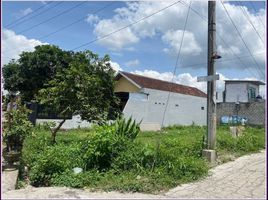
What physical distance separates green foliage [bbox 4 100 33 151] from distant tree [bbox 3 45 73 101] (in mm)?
20674

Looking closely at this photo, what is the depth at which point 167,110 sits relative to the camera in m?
30.2

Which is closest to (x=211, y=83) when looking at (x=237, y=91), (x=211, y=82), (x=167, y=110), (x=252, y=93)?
(x=211, y=82)

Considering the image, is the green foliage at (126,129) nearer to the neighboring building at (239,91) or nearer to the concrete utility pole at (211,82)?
the concrete utility pole at (211,82)

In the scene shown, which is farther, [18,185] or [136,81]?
[136,81]

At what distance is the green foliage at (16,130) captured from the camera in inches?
307

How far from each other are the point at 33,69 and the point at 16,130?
71.7ft

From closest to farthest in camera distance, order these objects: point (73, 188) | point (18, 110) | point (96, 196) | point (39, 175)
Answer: point (96, 196) → point (73, 188) → point (39, 175) → point (18, 110)

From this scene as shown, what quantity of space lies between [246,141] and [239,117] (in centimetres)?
1845

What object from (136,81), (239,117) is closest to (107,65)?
(136,81)

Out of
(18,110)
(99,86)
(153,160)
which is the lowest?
(153,160)

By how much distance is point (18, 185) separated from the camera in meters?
6.88

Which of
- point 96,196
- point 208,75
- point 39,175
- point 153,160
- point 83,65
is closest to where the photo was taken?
point 96,196

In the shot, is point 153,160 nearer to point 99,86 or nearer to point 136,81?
point 99,86

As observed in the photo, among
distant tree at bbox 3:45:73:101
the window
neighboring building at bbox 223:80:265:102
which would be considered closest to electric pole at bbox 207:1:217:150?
distant tree at bbox 3:45:73:101
